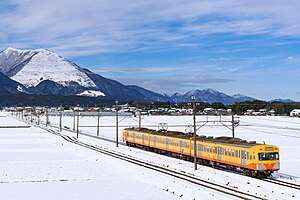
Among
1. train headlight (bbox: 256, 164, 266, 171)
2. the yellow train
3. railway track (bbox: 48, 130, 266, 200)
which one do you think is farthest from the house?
train headlight (bbox: 256, 164, 266, 171)

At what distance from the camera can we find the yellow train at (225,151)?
115 ft

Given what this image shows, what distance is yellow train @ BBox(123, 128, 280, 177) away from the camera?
35000 millimetres

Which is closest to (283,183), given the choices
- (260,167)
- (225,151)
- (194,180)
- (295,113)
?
(260,167)

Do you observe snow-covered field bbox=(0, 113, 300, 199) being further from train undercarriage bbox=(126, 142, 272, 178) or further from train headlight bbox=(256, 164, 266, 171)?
train headlight bbox=(256, 164, 266, 171)

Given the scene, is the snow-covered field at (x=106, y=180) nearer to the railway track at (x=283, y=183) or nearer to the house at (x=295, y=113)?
the railway track at (x=283, y=183)

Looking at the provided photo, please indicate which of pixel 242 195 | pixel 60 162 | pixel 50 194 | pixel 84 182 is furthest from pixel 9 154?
pixel 242 195

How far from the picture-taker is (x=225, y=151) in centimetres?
3944

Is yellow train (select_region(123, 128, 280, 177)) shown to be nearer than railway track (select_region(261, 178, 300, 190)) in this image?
No

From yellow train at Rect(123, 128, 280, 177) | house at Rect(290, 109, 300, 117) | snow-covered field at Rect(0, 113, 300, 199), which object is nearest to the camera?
snow-covered field at Rect(0, 113, 300, 199)

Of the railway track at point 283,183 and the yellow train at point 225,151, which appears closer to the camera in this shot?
the railway track at point 283,183

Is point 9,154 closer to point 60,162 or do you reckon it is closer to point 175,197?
point 60,162

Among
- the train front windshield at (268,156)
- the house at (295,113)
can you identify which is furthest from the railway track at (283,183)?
the house at (295,113)

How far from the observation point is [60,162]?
47.5m

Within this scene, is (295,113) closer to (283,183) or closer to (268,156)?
(268,156)
